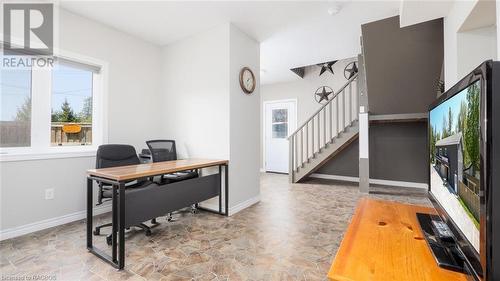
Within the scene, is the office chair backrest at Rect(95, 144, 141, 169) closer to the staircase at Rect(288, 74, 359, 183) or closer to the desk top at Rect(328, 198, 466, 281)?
the desk top at Rect(328, 198, 466, 281)

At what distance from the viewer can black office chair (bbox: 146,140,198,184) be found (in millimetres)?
2725

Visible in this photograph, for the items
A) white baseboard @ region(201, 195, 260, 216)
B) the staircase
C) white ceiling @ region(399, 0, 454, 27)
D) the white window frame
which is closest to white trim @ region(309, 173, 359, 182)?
the staircase

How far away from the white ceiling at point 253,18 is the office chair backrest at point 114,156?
1634mm

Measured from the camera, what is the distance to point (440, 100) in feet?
3.34

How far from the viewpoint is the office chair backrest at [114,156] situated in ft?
7.97

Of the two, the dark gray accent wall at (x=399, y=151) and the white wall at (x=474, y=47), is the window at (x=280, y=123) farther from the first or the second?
the white wall at (x=474, y=47)

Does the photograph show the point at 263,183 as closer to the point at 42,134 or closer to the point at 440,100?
the point at 42,134

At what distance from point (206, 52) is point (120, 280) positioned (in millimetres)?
2768

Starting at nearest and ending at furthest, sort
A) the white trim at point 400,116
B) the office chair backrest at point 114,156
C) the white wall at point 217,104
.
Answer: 1. the office chair backrest at point 114,156
2. the white wall at point 217,104
3. the white trim at point 400,116

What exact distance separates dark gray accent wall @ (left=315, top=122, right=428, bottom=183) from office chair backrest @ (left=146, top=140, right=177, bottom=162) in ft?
13.1

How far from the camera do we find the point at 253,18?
2939 mm

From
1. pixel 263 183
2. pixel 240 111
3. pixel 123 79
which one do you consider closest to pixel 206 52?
pixel 240 111

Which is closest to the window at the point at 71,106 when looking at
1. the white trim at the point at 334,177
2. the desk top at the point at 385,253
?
the desk top at the point at 385,253

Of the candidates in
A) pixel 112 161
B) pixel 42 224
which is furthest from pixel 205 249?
pixel 42 224
